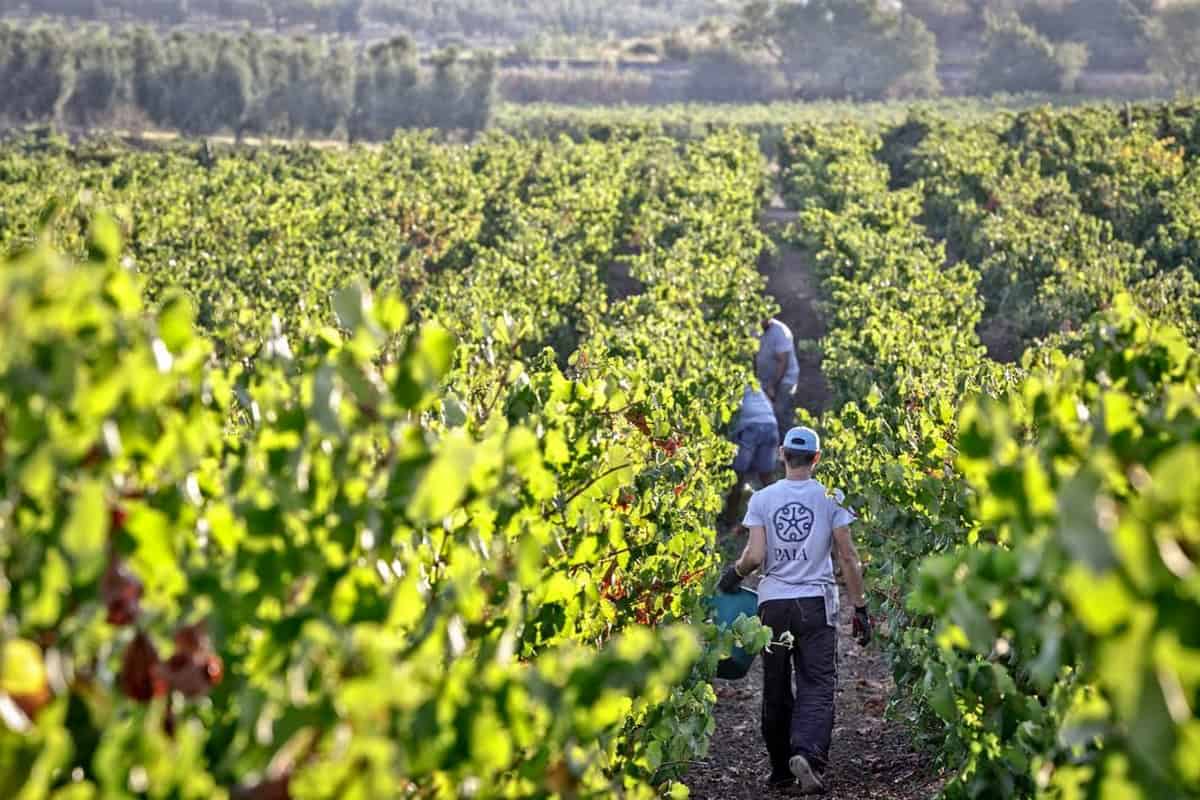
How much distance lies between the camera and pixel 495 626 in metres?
3.98

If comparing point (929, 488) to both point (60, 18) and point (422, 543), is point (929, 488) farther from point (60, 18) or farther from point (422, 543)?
point (60, 18)

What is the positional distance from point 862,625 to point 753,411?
447cm

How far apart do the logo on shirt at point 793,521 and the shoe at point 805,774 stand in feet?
3.31

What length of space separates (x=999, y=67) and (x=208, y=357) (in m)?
90.2

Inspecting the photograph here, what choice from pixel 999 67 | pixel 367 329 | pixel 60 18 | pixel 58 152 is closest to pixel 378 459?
pixel 367 329

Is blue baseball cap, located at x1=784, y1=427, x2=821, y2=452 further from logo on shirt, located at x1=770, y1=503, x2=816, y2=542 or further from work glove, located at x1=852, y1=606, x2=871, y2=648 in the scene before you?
work glove, located at x1=852, y1=606, x2=871, y2=648

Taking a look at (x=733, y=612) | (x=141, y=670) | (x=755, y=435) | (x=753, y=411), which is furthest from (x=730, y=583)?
(x=141, y=670)

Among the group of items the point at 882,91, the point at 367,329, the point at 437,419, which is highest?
the point at 367,329

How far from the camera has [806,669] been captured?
741 cm

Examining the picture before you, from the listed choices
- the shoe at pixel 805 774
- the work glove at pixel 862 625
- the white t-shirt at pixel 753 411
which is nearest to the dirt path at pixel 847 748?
the shoe at pixel 805 774

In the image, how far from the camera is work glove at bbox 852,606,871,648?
25.0 feet

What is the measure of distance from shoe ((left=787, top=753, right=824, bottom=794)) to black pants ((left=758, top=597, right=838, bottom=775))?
103 millimetres

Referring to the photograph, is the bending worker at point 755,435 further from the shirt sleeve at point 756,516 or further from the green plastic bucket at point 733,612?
the shirt sleeve at point 756,516

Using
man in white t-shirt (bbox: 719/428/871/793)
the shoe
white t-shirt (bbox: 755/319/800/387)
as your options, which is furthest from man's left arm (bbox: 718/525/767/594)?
white t-shirt (bbox: 755/319/800/387)
